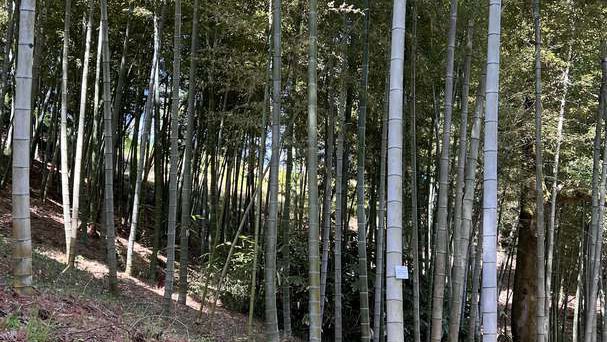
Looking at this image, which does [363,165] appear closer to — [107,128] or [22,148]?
[107,128]

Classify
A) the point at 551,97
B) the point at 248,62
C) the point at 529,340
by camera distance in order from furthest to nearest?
the point at 529,340, the point at 551,97, the point at 248,62

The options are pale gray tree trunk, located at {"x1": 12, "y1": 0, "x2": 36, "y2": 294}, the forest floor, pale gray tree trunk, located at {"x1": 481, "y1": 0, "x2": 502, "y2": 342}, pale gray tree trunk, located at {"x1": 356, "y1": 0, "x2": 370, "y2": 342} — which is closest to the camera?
pale gray tree trunk, located at {"x1": 481, "y1": 0, "x2": 502, "y2": 342}

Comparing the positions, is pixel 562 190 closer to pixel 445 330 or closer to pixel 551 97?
pixel 551 97

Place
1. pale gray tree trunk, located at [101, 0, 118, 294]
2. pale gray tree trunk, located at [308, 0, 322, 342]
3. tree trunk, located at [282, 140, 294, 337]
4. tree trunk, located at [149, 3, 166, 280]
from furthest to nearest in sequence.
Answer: tree trunk, located at [149, 3, 166, 280] < tree trunk, located at [282, 140, 294, 337] < pale gray tree trunk, located at [101, 0, 118, 294] < pale gray tree trunk, located at [308, 0, 322, 342]

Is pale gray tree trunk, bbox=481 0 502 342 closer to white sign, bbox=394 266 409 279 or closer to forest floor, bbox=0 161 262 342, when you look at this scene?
white sign, bbox=394 266 409 279

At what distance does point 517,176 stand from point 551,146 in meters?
0.57

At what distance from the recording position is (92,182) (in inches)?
340

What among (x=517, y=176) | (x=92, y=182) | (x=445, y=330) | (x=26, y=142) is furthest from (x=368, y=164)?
(x=26, y=142)

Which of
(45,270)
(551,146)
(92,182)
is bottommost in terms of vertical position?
(45,270)

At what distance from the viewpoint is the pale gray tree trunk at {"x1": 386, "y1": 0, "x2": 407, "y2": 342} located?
2504mm

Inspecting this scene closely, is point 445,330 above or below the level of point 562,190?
below

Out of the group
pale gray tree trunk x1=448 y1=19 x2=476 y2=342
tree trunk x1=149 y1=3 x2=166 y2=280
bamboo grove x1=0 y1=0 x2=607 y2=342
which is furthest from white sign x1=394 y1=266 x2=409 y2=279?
tree trunk x1=149 y1=3 x2=166 y2=280

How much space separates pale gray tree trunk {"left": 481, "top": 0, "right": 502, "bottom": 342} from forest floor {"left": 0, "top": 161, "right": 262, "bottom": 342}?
214 centimetres

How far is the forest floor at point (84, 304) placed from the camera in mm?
2926
